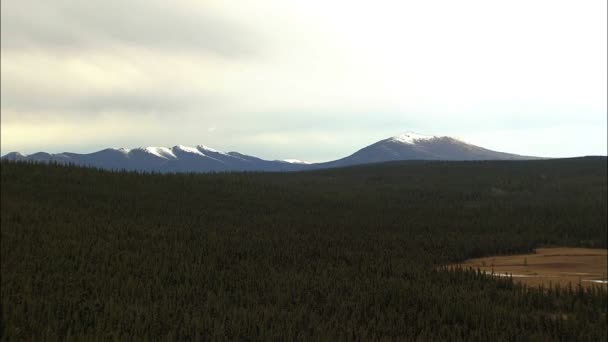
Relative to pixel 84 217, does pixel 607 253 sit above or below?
below

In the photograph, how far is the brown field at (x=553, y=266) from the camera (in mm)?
16547

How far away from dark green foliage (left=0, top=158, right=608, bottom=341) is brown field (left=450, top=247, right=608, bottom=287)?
163 centimetres

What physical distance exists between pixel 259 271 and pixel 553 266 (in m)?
13.8

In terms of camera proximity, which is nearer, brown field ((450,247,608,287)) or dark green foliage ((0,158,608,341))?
dark green foliage ((0,158,608,341))

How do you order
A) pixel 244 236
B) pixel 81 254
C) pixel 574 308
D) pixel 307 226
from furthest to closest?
pixel 307 226
pixel 244 236
pixel 81 254
pixel 574 308

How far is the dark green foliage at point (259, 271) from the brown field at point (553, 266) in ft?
5.34

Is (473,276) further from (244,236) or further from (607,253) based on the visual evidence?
(607,253)

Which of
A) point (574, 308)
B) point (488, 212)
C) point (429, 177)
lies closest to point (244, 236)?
point (574, 308)

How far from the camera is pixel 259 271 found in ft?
48.1

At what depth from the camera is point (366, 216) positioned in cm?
3650

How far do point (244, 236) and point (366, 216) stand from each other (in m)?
16.0

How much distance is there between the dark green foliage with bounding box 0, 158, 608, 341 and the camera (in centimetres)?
Answer: 866

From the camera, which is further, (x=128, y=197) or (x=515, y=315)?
(x=128, y=197)

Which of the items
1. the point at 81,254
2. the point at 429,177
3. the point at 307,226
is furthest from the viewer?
the point at 429,177
